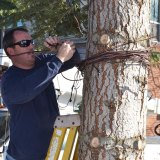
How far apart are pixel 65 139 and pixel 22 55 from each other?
0.68m

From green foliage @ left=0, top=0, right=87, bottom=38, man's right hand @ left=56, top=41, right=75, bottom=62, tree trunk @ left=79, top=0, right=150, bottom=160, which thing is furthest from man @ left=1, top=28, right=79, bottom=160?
green foliage @ left=0, top=0, right=87, bottom=38

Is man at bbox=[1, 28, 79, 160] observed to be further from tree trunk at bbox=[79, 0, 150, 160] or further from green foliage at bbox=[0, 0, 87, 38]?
green foliage at bbox=[0, 0, 87, 38]

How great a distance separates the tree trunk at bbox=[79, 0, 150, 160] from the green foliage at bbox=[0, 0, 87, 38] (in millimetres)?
1470

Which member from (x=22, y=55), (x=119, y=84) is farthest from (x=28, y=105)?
(x=119, y=84)

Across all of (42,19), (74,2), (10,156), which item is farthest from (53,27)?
(10,156)

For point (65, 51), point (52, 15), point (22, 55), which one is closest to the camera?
point (65, 51)

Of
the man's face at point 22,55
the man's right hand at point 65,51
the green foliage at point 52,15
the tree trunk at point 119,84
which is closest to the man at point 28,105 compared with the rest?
the man's face at point 22,55

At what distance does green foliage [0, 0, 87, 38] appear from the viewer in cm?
455

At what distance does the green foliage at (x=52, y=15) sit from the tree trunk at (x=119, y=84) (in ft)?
4.82

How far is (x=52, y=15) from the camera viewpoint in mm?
4652

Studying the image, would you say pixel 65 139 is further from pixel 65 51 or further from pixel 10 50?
pixel 10 50

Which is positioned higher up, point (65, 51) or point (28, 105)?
point (65, 51)

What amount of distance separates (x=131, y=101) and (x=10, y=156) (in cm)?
126

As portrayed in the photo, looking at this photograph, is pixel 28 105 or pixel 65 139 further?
pixel 28 105
